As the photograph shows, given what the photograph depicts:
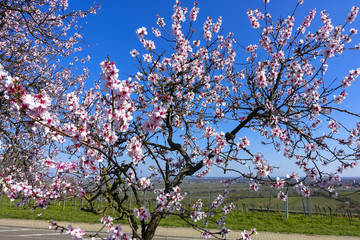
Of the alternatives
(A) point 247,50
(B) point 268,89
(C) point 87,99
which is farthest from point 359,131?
(C) point 87,99

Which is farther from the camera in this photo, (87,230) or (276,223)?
(276,223)

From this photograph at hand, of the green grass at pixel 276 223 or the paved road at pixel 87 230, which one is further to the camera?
the green grass at pixel 276 223

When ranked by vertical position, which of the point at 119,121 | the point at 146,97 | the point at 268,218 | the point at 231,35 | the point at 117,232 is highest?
the point at 231,35

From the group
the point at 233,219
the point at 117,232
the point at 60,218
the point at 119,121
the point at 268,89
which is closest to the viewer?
the point at 119,121

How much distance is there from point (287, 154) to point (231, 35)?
10.6ft

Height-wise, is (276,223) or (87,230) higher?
(87,230)

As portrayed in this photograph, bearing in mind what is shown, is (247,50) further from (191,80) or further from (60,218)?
(60,218)

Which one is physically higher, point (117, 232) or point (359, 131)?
point (359, 131)

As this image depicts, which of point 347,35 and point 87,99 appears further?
point 87,99

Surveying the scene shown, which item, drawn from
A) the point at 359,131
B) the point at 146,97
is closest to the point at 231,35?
the point at 146,97

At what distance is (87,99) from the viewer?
5508 mm

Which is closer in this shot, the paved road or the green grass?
the paved road

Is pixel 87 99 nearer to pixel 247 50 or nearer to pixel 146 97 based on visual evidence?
pixel 146 97

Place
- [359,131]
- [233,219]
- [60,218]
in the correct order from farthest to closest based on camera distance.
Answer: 1. [233,219]
2. [60,218]
3. [359,131]
